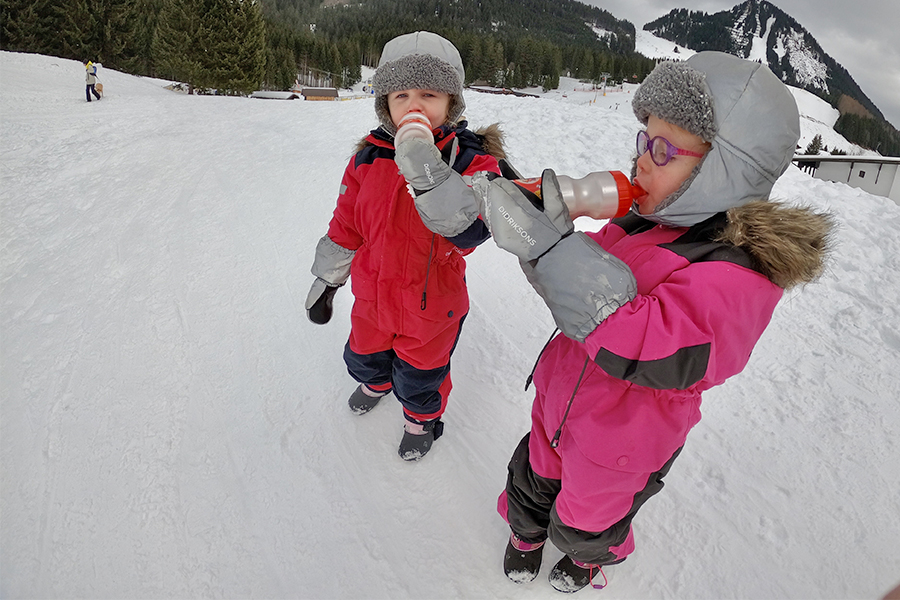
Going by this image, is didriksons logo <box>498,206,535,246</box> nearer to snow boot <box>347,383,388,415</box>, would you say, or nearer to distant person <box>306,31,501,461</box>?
distant person <box>306,31,501,461</box>

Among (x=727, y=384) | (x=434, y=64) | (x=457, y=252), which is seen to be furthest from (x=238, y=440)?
(x=727, y=384)

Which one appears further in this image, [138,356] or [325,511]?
[138,356]

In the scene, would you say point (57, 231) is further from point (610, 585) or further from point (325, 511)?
point (610, 585)

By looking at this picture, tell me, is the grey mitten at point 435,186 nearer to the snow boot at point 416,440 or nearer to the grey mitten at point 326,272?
the grey mitten at point 326,272

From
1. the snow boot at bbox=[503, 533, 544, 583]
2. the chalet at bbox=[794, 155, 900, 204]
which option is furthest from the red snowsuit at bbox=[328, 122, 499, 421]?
the chalet at bbox=[794, 155, 900, 204]

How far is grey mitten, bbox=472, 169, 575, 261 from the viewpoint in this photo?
103 cm

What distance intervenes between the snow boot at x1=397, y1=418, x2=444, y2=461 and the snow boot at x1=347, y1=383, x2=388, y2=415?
0.91 feet

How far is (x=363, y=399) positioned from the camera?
7.55 ft

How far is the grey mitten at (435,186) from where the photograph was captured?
4.00 feet

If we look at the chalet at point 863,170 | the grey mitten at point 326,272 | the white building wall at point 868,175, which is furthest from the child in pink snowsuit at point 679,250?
the white building wall at point 868,175

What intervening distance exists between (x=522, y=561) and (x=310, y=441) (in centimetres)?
107

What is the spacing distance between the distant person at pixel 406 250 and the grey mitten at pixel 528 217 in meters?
0.26

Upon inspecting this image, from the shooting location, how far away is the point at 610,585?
1.66m

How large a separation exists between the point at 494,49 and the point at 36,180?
2520 inches
